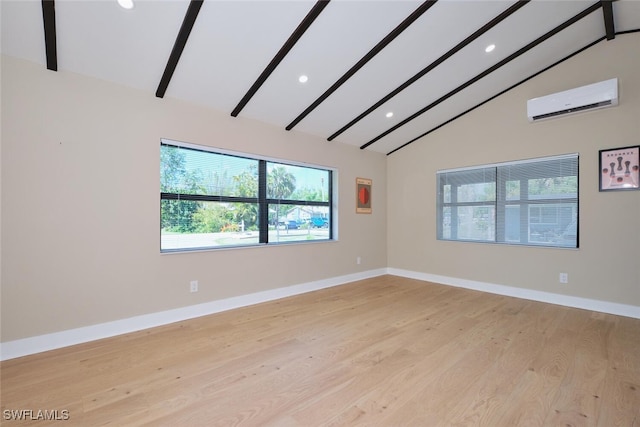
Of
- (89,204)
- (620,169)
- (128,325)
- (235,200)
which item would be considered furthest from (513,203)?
(89,204)

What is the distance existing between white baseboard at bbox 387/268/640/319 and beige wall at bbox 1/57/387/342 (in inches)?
130

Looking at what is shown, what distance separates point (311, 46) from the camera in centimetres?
280

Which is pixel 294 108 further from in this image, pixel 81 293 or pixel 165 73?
pixel 81 293

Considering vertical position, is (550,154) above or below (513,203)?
above

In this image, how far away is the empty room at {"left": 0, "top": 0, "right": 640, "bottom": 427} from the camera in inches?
78.8

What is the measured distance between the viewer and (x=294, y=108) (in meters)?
3.74

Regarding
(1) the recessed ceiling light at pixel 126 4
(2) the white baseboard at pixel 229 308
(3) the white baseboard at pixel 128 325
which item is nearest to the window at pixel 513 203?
(2) the white baseboard at pixel 229 308

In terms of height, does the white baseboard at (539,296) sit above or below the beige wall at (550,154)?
below

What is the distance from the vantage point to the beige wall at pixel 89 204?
2.40 metres

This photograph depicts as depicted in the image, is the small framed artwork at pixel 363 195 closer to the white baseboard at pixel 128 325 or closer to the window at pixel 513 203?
the window at pixel 513 203

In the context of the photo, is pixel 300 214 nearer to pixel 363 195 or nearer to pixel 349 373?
pixel 363 195

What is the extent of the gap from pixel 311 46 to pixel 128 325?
3306 millimetres

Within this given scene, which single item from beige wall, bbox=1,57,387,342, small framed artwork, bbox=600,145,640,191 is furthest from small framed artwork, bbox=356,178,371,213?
small framed artwork, bbox=600,145,640,191

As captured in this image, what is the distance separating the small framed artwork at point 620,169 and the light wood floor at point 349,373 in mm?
1521
